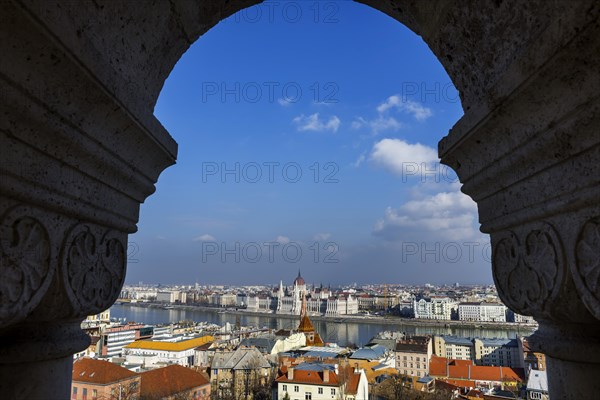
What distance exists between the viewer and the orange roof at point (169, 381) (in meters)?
17.9

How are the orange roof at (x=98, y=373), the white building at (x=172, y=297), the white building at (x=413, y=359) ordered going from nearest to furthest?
the orange roof at (x=98, y=373) → the white building at (x=413, y=359) → the white building at (x=172, y=297)

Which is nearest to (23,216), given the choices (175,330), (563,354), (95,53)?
(95,53)

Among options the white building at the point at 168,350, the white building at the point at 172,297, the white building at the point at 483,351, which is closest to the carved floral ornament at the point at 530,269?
the white building at the point at 168,350

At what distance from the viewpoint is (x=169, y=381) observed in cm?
1867

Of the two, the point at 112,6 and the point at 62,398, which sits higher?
the point at 112,6

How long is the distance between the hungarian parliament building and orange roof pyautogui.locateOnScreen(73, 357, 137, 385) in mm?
60255

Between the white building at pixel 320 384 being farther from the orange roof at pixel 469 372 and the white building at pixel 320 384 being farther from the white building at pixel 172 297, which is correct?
the white building at pixel 172 297

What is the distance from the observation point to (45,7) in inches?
34.1

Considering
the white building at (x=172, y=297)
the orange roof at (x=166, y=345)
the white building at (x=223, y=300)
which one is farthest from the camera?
the white building at (x=172, y=297)

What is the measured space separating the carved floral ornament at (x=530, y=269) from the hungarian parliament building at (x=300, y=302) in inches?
3053

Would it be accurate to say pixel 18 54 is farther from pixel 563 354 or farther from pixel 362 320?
pixel 362 320

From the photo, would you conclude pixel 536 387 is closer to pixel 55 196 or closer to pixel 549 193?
pixel 549 193

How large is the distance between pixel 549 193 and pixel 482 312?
75.6 m

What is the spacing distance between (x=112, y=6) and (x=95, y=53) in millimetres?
253
